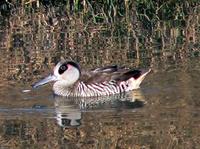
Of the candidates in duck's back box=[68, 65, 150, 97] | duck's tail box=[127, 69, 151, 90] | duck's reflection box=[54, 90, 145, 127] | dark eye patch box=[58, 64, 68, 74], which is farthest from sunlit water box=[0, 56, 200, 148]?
dark eye patch box=[58, 64, 68, 74]

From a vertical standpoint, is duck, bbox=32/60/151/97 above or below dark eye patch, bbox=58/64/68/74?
below

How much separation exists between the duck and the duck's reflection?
0.17m

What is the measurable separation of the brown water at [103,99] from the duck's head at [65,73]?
26 centimetres

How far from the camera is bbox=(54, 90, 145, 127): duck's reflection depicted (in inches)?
488

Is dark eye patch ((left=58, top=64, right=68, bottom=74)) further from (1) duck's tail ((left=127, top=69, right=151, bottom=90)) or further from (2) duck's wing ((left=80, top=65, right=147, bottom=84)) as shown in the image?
(1) duck's tail ((left=127, top=69, right=151, bottom=90))

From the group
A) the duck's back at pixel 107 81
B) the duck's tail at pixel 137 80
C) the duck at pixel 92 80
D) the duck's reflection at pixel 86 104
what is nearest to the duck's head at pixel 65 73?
the duck at pixel 92 80

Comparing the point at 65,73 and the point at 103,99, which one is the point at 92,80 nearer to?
the point at 65,73

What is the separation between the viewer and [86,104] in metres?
13.5

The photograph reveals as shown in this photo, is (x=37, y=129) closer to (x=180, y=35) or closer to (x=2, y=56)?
(x=2, y=56)

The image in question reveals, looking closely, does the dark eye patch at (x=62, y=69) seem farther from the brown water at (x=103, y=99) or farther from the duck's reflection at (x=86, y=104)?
the duck's reflection at (x=86, y=104)

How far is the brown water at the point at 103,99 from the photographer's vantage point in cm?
1123

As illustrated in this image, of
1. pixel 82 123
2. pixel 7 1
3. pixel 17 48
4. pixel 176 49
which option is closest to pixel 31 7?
pixel 7 1

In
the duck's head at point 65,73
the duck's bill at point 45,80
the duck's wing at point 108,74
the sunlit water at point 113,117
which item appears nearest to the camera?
the sunlit water at point 113,117

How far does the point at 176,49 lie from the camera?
16.3 m
